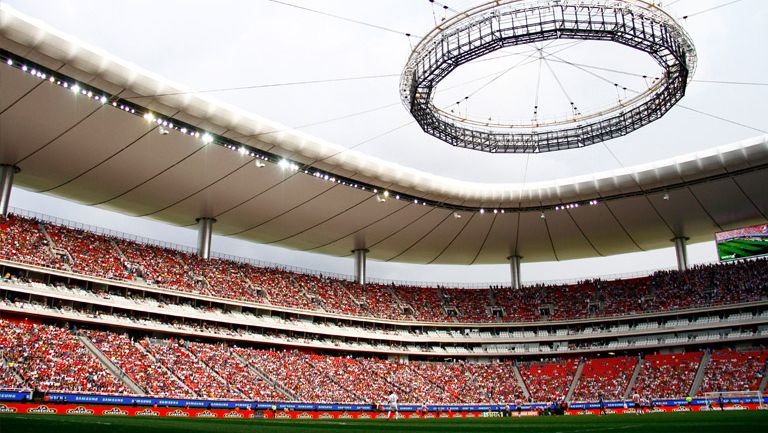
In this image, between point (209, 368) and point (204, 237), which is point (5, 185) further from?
point (209, 368)

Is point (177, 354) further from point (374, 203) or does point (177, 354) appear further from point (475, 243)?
point (475, 243)

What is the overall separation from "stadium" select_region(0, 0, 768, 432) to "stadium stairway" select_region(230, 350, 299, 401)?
0.22 meters

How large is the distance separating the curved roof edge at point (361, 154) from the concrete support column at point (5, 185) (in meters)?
12.3

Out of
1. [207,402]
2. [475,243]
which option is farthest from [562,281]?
[207,402]

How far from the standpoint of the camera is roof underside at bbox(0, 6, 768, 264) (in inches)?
1384

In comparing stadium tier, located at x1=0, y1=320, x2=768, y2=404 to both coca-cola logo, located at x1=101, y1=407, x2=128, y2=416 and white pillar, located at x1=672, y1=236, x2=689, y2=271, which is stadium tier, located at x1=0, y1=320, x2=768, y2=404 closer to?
coca-cola logo, located at x1=101, y1=407, x2=128, y2=416

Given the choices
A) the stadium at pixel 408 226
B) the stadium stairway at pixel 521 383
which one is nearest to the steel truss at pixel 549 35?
the stadium at pixel 408 226

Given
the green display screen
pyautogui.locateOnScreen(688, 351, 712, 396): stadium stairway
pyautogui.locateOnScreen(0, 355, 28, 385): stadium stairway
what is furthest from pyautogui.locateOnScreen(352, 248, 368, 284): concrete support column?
pyautogui.locateOnScreen(0, 355, 28, 385): stadium stairway

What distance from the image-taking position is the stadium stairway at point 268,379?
42469 millimetres

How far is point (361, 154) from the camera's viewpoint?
4472 centimetres

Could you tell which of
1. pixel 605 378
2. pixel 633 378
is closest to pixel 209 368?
pixel 605 378

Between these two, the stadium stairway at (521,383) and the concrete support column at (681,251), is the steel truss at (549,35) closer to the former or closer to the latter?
the stadium stairway at (521,383)

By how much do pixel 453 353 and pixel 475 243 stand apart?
1084cm

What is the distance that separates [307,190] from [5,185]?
64.4 feet
